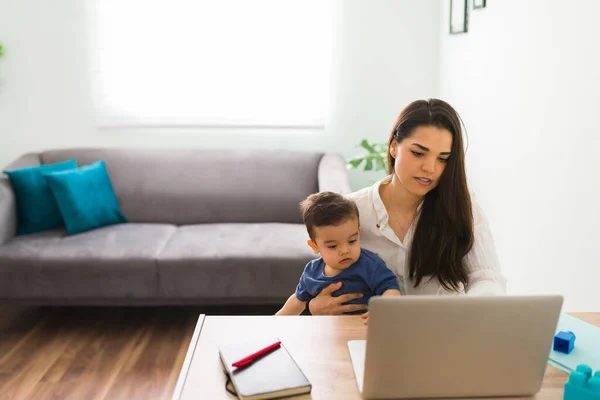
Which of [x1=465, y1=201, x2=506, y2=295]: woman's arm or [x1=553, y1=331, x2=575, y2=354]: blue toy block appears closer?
[x1=553, y1=331, x2=575, y2=354]: blue toy block

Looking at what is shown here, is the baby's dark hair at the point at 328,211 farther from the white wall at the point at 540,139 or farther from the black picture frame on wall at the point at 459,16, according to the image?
the black picture frame on wall at the point at 459,16

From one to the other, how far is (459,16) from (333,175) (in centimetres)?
109

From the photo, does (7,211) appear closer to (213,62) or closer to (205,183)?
(205,183)

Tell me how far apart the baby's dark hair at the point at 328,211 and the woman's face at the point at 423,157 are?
0.52 feet

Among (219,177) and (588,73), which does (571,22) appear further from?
(219,177)

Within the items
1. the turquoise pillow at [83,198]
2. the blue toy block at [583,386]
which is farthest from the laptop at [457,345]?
the turquoise pillow at [83,198]

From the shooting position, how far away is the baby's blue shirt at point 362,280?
150cm

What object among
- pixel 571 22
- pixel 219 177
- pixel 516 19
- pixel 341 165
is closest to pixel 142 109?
pixel 219 177

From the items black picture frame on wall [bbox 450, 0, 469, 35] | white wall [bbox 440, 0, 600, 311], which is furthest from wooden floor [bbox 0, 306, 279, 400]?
black picture frame on wall [bbox 450, 0, 469, 35]

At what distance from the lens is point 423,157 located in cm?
148

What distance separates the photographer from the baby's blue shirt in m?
1.50

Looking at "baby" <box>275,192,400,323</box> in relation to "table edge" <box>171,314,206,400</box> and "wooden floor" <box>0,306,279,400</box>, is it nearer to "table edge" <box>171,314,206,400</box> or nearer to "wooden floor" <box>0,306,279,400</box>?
"table edge" <box>171,314,206,400</box>

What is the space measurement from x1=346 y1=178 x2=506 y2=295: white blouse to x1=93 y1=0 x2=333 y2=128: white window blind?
210 centimetres

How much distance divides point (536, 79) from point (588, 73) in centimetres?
37
